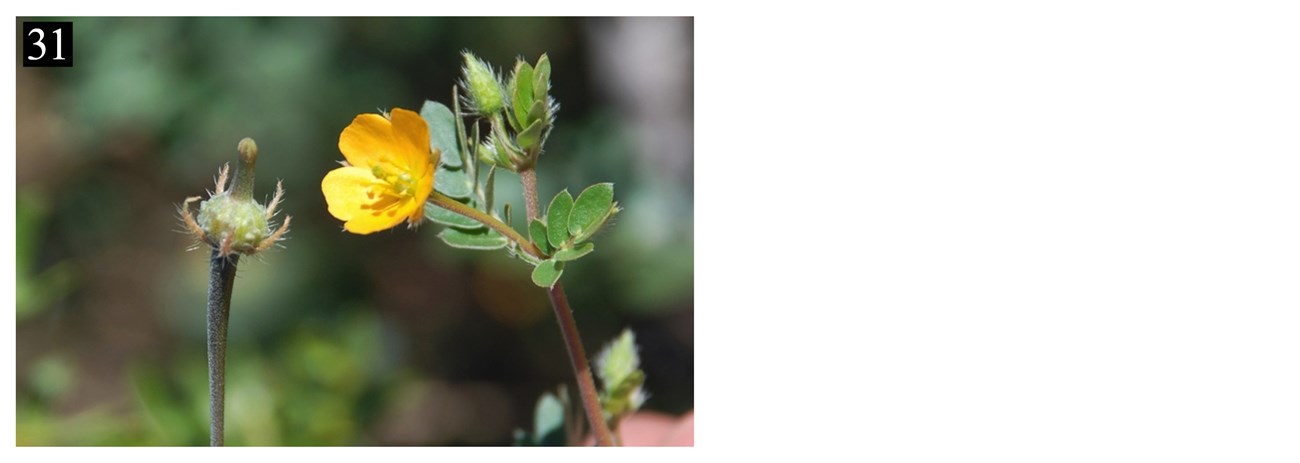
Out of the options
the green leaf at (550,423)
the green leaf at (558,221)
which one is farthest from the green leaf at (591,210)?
the green leaf at (550,423)

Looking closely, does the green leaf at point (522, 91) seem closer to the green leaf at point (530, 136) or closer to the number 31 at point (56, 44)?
the green leaf at point (530, 136)

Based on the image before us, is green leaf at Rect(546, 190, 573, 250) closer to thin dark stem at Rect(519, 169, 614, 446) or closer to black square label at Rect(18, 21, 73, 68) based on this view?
thin dark stem at Rect(519, 169, 614, 446)

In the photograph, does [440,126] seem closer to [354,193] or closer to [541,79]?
[354,193]

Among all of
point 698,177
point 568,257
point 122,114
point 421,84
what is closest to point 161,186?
point 122,114

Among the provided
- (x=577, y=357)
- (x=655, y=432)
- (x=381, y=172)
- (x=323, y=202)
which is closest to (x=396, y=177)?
(x=381, y=172)

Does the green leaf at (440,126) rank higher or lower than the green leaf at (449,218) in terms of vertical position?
higher

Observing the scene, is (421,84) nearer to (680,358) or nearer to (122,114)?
(122,114)

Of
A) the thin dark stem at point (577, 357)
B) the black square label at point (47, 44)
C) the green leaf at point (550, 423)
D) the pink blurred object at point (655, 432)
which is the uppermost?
the black square label at point (47, 44)
